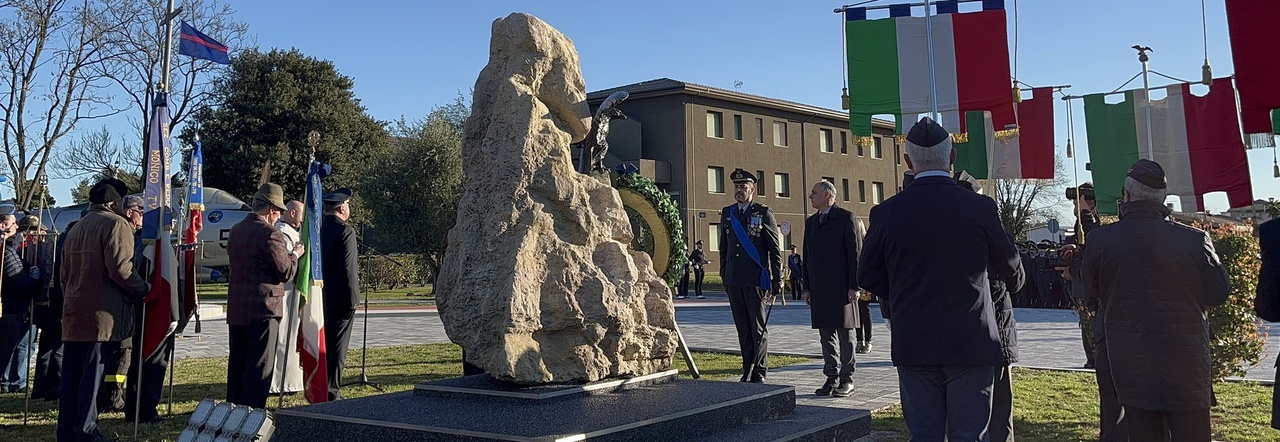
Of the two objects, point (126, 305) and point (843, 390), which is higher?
point (126, 305)

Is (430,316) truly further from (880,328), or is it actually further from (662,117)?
(662,117)

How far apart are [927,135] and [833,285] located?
389 centimetres

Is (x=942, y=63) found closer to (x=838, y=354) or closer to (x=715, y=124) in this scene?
(x=838, y=354)

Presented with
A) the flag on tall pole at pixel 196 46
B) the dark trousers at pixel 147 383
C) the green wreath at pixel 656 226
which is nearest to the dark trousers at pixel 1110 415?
the green wreath at pixel 656 226

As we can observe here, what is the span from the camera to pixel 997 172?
1673 centimetres

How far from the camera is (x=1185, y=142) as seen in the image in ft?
44.1

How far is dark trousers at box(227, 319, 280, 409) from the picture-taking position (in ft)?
21.1

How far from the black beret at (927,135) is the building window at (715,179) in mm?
37008

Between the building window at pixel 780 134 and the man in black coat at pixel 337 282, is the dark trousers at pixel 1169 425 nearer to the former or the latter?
the man in black coat at pixel 337 282

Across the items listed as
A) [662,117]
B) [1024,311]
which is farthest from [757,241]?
[662,117]

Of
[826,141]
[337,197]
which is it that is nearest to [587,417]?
[337,197]

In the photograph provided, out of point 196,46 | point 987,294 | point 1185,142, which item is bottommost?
point 987,294

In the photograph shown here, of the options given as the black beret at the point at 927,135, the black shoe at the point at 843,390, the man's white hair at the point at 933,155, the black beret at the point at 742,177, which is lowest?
the black shoe at the point at 843,390

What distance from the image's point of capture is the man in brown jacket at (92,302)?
5.79 metres
